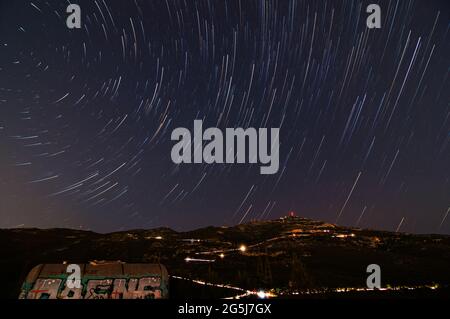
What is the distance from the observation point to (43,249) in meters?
138

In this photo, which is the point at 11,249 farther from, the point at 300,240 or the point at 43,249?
the point at 300,240

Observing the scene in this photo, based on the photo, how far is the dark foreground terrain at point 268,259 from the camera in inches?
3041

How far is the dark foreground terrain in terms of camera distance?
7725 centimetres

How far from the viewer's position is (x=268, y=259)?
387 ft

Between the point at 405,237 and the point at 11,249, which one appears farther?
→ the point at 405,237

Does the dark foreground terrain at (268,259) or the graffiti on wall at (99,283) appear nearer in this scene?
the graffiti on wall at (99,283)

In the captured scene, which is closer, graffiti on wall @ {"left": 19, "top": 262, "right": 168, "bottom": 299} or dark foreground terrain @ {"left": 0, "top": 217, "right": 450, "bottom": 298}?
graffiti on wall @ {"left": 19, "top": 262, "right": 168, "bottom": 299}

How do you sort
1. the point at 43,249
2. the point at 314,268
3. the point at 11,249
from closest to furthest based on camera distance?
the point at 314,268 < the point at 11,249 < the point at 43,249

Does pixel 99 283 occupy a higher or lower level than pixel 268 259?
higher

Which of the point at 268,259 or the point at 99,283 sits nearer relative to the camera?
the point at 99,283
